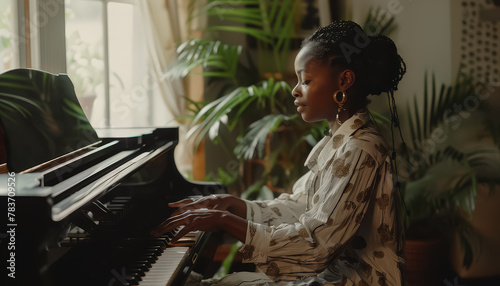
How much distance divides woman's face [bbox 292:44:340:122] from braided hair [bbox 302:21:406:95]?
23mm

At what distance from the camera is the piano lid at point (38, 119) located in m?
1.29

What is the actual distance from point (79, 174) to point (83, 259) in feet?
0.65

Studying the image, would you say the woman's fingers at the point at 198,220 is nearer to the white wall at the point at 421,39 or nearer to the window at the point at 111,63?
the window at the point at 111,63

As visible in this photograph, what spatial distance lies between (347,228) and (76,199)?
0.59m

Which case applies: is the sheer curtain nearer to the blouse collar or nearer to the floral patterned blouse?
the blouse collar

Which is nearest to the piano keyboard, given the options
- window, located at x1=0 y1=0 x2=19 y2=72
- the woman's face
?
the woman's face

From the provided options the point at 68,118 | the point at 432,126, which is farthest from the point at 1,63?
the point at 432,126

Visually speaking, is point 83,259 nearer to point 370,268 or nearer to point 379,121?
point 370,268

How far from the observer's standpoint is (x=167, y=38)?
3537 millimetres

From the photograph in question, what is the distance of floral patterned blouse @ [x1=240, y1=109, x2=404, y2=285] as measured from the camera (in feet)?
3.97

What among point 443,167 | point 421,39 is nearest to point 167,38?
point 421,39

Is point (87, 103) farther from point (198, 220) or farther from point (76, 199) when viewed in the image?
point (76, 199)

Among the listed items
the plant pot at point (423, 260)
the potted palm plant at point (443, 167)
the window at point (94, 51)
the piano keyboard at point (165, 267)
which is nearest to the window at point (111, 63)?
the window at point (94, 51)

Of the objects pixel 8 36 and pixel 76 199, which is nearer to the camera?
pixel 76 199
